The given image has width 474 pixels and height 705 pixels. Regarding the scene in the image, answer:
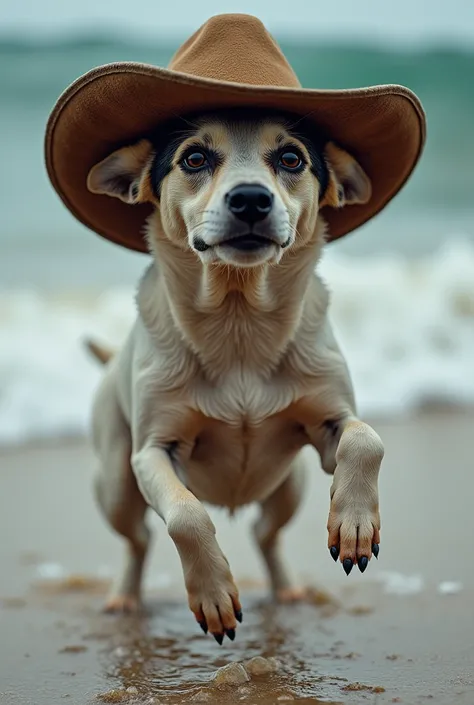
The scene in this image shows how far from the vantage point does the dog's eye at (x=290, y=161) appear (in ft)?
9.37

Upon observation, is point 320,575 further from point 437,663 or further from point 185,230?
point 185,230

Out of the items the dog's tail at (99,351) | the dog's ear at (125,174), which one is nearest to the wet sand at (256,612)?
the dog's tail at (99,351)

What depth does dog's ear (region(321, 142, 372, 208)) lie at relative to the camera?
10.2 feet

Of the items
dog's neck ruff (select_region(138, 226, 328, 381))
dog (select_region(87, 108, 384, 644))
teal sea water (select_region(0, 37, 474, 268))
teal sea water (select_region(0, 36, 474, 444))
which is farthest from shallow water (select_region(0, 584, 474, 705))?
teal sea water (select_region(0, 37, 474, 268))

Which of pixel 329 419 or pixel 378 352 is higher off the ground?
pixel 378 352

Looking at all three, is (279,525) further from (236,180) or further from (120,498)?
(236,180)

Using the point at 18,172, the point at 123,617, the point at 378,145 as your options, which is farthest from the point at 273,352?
the point at 18,172

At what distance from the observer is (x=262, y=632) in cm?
337

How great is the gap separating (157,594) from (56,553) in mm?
579

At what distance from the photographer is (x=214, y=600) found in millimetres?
2588

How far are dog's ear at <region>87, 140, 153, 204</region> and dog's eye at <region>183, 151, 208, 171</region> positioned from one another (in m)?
0.25

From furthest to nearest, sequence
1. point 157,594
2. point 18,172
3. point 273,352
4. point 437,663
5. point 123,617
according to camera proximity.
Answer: point 18,172 < point 157,594 < point 123,617 < point 273,352 < point 437,663

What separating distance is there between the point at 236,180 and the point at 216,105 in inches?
13.3

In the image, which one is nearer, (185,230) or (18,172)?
(185,230)
